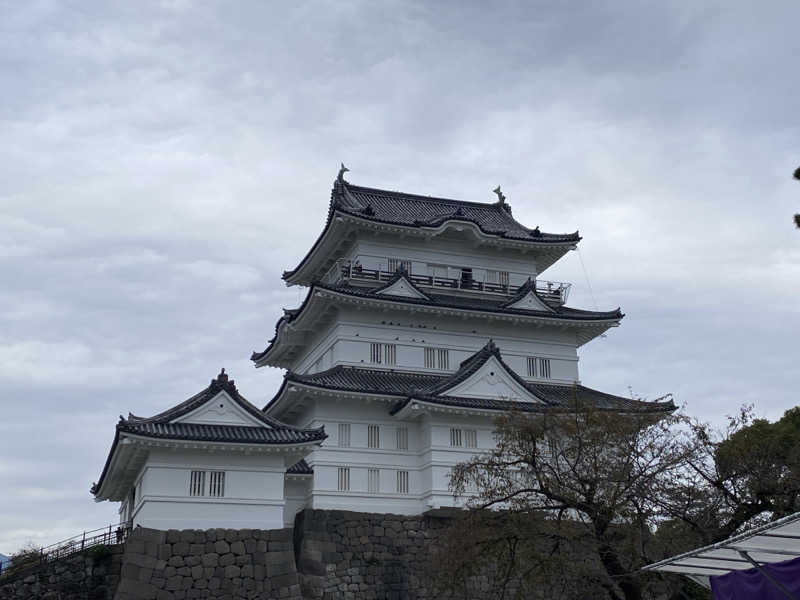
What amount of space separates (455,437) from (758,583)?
18321mm

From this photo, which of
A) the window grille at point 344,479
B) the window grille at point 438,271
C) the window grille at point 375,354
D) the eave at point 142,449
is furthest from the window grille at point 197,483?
the window grille at point 438,271

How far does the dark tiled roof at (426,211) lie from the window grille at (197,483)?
13.2 m

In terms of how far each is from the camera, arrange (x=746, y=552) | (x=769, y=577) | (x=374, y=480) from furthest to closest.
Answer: (x=374, y=480) < (x=746, y=552) < (x=769, y=577)

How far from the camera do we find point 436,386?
96.6ft

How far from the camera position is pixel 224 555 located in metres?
22.7

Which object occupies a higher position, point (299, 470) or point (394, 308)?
point (394, 308)

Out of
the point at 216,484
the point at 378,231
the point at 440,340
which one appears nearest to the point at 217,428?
the point at 216,484

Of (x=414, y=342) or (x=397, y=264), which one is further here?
(x=397, y=264)

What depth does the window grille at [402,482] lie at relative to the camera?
29109 mm


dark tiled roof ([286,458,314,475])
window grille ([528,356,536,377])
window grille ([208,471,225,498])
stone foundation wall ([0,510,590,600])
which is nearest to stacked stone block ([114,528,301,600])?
stone foundation wall ([0,510,590,600])

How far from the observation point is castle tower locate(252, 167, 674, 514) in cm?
2880

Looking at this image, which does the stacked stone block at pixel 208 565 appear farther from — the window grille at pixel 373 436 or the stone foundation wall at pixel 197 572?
the window grille at pixel 373 436

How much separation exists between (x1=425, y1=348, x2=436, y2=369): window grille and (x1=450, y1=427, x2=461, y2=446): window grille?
358 centimetres

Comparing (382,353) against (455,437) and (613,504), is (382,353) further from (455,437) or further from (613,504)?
(613,504)
